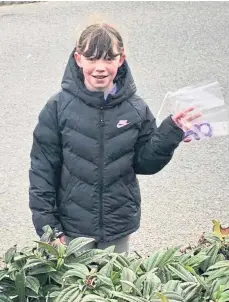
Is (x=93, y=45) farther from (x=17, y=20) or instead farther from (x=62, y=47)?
(x=17, y=20)

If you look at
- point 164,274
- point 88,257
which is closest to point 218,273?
point 164,274

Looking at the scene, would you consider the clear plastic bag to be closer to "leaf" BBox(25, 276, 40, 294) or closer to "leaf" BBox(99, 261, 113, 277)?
"leaf" BBox(99, 261, 113, 277)

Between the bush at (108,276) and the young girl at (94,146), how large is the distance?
2.11ft

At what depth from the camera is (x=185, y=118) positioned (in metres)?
2.64

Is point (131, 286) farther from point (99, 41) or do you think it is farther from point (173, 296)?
point (99, 41)

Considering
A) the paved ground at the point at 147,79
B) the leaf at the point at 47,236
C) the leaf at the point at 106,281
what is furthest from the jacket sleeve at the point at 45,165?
the leaf at the point at 106,281

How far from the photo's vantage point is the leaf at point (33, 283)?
6.32 ft

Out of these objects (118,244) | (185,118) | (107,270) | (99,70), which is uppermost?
(99,70)

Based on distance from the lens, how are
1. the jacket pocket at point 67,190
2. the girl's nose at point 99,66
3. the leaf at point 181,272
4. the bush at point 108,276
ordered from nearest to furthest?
the bush at point 108,276
the leaf at point 181,272
the girl's nose at point 99,66
the jacket pocket at point 67,190

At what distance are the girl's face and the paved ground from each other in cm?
25

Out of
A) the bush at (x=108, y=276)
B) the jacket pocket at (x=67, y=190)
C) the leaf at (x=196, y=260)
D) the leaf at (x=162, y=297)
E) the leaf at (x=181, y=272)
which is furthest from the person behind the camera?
the jacket pocket at (x=67, y=190)

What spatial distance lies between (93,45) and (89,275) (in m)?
1.00

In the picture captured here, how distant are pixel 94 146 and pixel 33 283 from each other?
0.91 metres

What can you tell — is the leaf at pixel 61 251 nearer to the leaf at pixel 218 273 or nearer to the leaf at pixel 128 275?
the leaf at pixel 128 275
